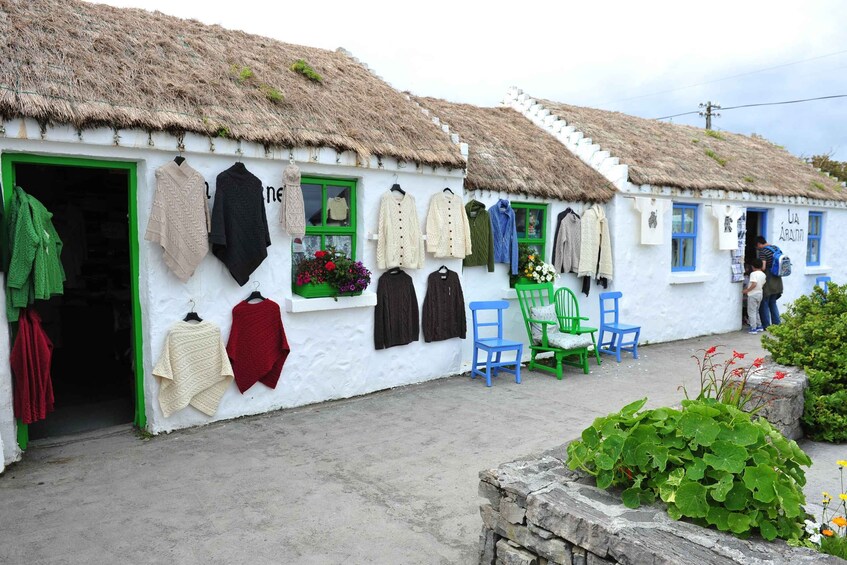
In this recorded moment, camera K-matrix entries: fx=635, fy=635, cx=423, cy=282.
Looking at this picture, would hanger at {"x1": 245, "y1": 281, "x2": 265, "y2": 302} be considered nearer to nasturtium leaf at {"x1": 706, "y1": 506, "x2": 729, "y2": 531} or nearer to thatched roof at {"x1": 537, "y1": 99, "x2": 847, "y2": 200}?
nasturtium leaf at {"x1": 706, "y1": 506, "x2": 729, "y2": 531}

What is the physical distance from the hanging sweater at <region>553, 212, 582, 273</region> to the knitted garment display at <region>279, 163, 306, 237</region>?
4.48 metres

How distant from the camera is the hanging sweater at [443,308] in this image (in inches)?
311

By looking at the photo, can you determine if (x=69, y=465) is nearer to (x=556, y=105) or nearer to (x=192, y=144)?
(x=192, y=144)

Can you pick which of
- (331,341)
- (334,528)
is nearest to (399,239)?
(331,341)

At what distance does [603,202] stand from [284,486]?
7257 mm

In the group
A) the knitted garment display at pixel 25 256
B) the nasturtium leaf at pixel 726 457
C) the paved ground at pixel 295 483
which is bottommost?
the paved ground at pixel 295 483

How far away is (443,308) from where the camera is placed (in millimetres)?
8031

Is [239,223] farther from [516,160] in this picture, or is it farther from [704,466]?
[516,160]

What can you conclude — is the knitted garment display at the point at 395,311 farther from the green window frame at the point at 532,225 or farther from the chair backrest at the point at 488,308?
the green window frame at the point at 532,225

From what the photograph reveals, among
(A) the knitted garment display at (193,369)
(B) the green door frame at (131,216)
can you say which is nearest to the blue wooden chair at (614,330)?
(A) the knitted garment display at (193,369)

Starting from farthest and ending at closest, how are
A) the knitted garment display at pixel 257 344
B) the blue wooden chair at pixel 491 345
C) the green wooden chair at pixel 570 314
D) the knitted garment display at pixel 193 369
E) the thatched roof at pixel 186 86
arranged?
the green wooden chair at pixel 570 314, the blue wooden chair at pixel 491 345, the knitted garment display at pixel 257 344, the knitted garment display at pixel 193 369, the thatched roof at pixel 186 86

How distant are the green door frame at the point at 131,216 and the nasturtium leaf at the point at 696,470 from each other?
4.86 metres

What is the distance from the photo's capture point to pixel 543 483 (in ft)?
10.8

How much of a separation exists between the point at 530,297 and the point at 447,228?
1.89 m
